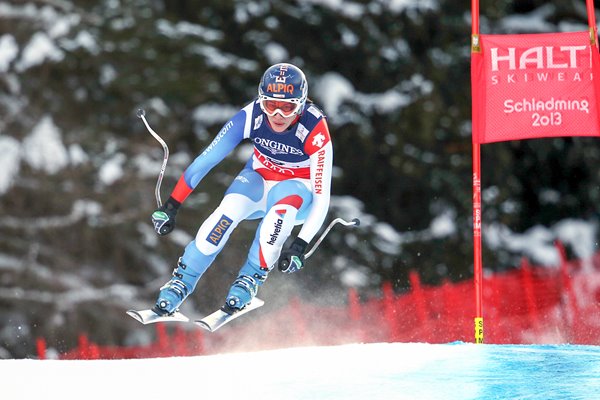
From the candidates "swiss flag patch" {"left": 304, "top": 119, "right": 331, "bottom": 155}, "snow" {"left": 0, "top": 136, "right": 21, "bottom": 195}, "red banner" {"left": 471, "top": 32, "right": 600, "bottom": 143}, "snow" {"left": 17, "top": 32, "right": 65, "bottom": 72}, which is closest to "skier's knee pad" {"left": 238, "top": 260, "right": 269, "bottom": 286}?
"swiss flag patch" {"left": 304, "top": 119, "right": 331, "bottom": 155}

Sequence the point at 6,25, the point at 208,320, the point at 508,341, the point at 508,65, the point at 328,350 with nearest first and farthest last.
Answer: the point at 208,320 < the point at 328,350 < the point at 508,65 < the point at 508,341 < the point at 6,25

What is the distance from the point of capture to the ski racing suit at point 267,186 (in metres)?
7.13

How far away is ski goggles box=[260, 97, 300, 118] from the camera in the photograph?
700 centimetres

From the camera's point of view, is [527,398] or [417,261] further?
[417,261]

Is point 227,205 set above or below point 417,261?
below

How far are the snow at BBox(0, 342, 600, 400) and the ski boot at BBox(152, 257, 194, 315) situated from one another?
15.0 inches

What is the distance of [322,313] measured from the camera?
45.3 feet

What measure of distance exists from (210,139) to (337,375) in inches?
325

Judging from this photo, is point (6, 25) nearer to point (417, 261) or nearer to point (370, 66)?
point (370, 66)

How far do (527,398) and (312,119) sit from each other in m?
2.11

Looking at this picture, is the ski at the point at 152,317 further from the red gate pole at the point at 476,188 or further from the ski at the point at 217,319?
the red gate pole at the point at 476,188

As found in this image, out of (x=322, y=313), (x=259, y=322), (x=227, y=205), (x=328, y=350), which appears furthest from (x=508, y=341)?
(x=227, y=205)

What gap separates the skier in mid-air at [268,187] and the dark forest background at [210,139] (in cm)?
717

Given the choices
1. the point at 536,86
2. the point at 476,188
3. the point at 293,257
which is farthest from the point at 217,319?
the point at 536,86
